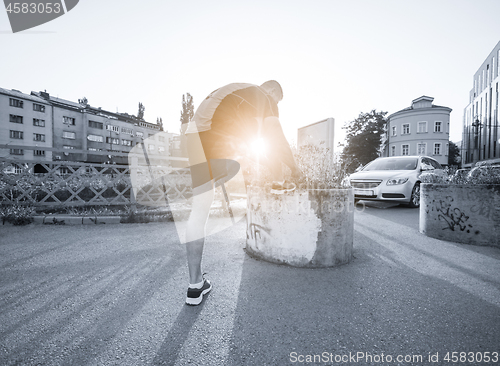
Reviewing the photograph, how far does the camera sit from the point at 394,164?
8.52 meters

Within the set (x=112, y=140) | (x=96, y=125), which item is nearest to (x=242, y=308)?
(x=96, y=125)

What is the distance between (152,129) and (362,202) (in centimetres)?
6202

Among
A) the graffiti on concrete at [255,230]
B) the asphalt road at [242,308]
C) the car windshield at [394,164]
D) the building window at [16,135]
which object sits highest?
the building window at [16,135]

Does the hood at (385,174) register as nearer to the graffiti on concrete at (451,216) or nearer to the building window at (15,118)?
the graffiti on concrete at (451,216)

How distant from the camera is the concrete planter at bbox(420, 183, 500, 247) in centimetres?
346

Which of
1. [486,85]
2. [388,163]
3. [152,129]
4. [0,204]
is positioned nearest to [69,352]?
[0,204]

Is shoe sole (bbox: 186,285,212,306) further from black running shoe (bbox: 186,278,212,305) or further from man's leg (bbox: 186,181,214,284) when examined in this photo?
man's leg (bbox: 186,181,214,284)

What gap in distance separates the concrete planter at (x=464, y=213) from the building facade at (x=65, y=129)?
33.7 m

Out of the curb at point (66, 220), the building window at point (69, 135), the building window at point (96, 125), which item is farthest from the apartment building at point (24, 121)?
the curb at point (66, 220)

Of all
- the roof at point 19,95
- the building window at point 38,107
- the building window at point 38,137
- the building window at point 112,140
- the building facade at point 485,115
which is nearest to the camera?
the building facade at point 485,115

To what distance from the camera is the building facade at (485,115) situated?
3644 centimetres

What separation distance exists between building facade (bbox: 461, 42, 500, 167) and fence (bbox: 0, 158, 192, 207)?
134 ft

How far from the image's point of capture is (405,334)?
1570 millimetres

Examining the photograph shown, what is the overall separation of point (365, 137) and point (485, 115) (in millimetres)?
20426
